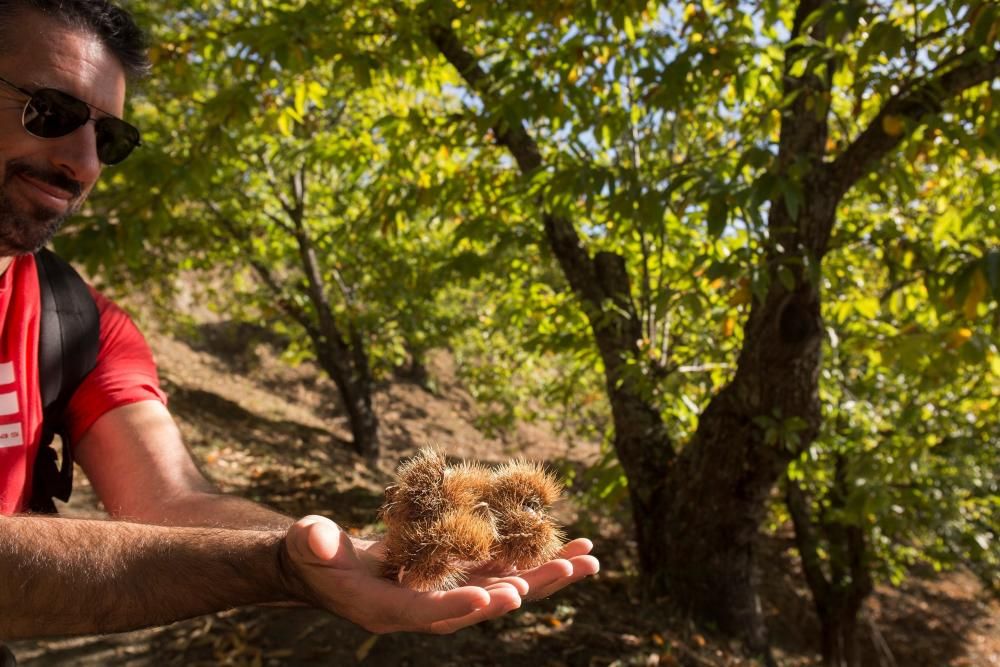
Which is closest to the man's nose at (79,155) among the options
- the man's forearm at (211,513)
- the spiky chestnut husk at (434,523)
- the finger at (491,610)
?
the man's forearm at (211,513)

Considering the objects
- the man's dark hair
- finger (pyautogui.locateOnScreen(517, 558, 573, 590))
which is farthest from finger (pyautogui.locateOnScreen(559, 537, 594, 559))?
the man's dark hair

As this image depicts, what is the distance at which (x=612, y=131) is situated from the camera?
416 centimetres

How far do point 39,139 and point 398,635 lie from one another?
3.56 m

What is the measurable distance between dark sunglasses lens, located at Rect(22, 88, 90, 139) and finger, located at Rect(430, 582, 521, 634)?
4.90ft

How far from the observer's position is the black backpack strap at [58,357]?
6.18ft

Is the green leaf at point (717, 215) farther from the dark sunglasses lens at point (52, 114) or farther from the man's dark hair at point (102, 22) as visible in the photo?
the dark sunglasses lens at point (52, 114)

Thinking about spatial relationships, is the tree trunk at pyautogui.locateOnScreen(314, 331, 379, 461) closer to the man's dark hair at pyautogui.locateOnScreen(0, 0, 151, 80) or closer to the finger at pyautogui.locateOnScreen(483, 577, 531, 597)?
the man's dark hair at pyautogui.locateOnScreen(0, 0, 151, 80)

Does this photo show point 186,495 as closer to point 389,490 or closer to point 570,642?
point 389,490

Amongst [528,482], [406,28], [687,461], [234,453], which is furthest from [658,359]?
[234,453]

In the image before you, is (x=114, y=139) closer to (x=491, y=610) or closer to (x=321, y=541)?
(x=321, y=541)

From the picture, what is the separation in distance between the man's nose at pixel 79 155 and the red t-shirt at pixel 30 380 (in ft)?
0.86

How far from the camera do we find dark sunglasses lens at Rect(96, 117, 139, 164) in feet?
6.48

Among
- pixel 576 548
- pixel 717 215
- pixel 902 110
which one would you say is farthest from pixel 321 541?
pixel 902 110

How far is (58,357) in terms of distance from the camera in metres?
1.89
